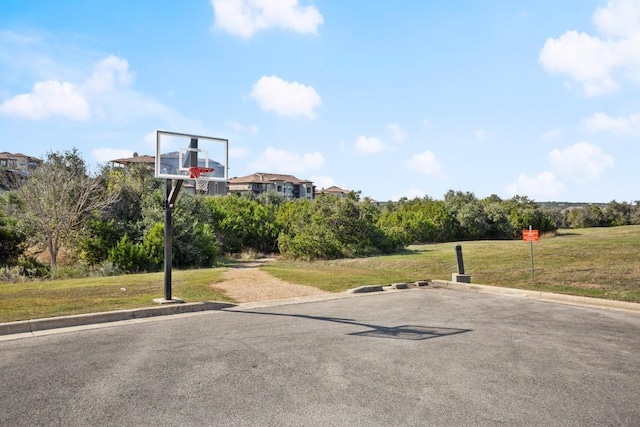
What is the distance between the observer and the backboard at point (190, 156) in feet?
35.3

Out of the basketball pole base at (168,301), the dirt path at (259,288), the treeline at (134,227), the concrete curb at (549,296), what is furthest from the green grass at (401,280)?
the treeline at (134,227)

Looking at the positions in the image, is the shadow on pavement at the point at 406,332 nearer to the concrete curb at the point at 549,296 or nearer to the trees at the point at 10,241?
the concrete curb at the point at 549,296

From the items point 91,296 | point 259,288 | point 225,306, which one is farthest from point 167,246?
point 259,288

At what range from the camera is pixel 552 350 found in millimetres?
6754

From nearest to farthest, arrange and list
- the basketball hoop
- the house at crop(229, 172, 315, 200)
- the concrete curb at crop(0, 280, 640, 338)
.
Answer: the concrete curb at crop(0, 280, 640, 338) → the basketball hoop → the house at crop(229, 172, 315, 200)

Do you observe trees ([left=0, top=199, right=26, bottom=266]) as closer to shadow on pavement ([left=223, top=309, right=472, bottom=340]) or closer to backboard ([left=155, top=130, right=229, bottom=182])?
backboard ([left=155, top=130, right=229, bottom=182])

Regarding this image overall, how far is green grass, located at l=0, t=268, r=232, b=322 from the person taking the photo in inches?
360

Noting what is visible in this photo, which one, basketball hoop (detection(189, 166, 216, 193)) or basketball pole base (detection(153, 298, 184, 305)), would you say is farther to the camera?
basketball hoop (detection(189, 166, 216, 193))

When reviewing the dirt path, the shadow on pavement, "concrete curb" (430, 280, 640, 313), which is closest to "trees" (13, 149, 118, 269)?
the dirt path

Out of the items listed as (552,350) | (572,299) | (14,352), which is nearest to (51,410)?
(14,352)

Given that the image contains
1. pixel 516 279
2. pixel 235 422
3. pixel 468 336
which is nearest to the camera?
pixel 235 422

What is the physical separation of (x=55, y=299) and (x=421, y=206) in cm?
4052

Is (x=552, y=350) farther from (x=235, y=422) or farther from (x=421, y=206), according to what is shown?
(x=421, y=206)

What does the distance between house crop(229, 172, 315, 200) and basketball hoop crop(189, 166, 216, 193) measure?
328ft
